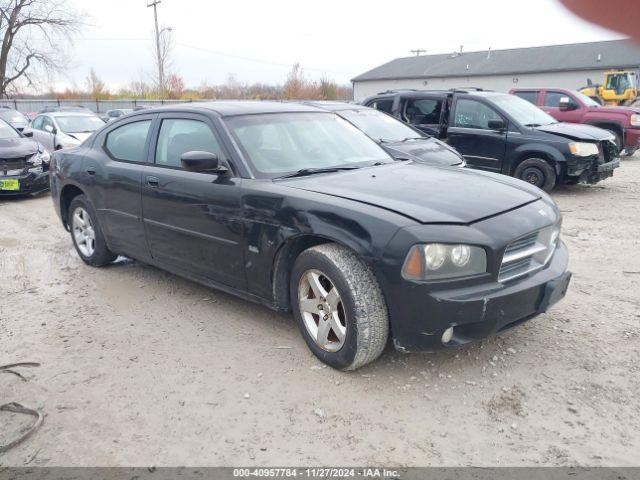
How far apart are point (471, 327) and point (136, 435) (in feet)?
6.15

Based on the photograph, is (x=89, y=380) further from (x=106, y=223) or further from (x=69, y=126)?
(x=69, y=126)

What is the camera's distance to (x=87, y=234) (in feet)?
17.6

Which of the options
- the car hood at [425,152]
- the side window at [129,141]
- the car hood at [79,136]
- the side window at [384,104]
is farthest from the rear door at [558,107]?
the car hood at [79,136]

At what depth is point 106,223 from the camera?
4.91 m

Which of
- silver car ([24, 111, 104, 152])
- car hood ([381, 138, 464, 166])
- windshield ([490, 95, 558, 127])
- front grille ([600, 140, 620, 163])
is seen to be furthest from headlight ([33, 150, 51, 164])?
front grille ([600, 140, 620, 163])

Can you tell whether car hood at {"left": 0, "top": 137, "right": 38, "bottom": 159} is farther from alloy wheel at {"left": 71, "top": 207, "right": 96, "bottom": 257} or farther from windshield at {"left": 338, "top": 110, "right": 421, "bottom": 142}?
windshield at {"left": 338, "top": 110, "right": 421, "bottom": 142}

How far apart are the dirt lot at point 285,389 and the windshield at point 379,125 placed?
3.85m

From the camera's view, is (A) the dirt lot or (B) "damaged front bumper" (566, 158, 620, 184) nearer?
(A) the dirt lot

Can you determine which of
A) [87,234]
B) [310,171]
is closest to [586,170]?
[310,171]

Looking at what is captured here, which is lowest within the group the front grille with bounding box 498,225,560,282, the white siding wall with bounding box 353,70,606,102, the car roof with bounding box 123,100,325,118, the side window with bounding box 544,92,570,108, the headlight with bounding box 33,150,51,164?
the front grille with bounding box 498,225,560,282

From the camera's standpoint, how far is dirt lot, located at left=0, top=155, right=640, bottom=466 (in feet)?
8.47

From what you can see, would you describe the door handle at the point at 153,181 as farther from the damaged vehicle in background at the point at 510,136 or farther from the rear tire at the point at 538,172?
the rear tire at the point at 538,172

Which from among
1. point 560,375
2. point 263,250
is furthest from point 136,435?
point 560,375

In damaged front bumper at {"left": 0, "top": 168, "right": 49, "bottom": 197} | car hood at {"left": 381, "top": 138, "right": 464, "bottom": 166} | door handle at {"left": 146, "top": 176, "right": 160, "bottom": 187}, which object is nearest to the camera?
door handle at {"left": 146, "top": 176, "right": 160, "bottom": 187}
